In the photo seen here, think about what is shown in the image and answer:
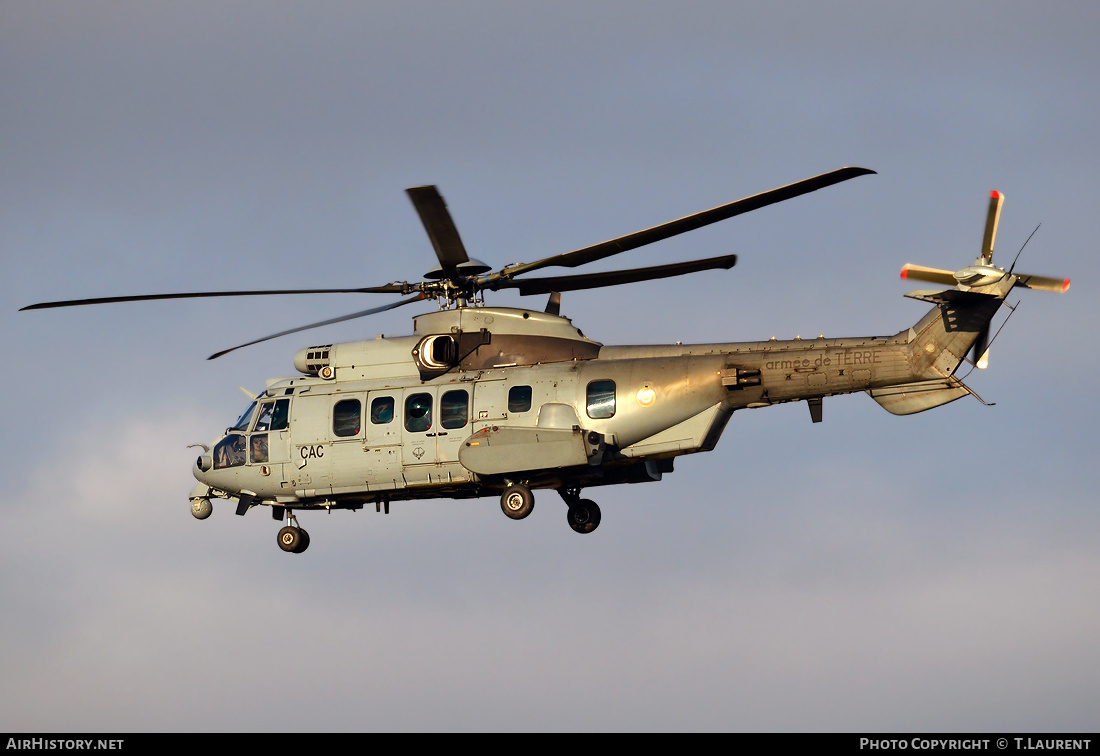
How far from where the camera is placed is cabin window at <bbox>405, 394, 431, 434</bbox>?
112 ft

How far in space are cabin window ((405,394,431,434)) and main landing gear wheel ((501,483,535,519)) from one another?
2.42 metres

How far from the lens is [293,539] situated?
36031mm

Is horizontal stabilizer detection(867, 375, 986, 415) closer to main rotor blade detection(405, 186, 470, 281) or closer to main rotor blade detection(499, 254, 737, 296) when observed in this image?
main rotor blade detection(499, 254, 737, 296)

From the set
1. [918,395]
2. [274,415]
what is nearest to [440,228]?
[274,415]

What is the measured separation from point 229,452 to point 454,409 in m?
6.05

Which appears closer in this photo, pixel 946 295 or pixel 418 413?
pixel 946 295

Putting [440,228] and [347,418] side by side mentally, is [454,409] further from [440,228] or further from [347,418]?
[440,228]

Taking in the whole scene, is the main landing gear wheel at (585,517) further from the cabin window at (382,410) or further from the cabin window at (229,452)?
the cabin window at (229,452)

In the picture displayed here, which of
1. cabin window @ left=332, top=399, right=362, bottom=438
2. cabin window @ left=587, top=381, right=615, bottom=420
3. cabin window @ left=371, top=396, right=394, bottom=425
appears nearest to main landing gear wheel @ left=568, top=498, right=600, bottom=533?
cabin window @ left=587, top=381, right=615, bottom=420
